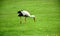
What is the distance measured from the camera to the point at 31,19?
102 inches

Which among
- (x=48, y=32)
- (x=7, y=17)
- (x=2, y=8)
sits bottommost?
(x=48, y=32)

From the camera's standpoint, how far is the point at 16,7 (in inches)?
102

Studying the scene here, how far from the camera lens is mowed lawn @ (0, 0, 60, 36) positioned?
2.56 meters

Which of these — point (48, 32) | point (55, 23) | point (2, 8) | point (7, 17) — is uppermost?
point (2, 8)

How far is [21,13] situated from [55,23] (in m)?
0.68

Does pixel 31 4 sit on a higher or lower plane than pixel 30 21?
higher

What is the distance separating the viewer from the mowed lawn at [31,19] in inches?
101

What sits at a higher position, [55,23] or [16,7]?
[16,7]

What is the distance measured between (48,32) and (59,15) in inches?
15.4

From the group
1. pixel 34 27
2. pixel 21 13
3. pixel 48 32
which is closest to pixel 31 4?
Result: pixel 21 13

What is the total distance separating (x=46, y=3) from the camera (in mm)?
2627

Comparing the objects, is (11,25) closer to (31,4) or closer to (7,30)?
(7,30)

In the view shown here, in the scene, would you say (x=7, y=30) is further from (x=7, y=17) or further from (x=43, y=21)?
(x=43, y=21)

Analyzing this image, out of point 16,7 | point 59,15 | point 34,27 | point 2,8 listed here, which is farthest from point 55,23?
point 2,8
